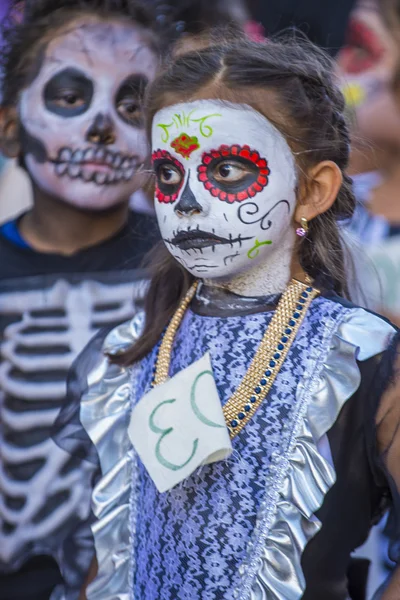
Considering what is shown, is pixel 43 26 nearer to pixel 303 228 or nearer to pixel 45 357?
pixel 45 357

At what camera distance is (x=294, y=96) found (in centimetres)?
129

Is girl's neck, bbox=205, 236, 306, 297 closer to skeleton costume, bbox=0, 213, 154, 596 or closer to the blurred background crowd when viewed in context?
the blurred background crowd

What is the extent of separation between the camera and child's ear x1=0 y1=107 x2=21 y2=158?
194 centimetres

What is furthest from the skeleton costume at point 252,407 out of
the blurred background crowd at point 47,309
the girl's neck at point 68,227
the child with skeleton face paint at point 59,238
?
the girl's neck at point 68,227

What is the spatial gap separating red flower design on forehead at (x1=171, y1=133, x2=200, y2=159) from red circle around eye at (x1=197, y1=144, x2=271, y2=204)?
0.02m

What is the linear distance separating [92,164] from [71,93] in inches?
6.6

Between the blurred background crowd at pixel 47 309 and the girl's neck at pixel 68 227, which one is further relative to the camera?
the girl's neck at pixel 68 227

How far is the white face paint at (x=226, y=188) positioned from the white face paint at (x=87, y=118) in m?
0.57

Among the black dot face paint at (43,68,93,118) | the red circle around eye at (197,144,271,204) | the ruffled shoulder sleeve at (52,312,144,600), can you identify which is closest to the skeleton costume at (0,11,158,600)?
the black dot face paint at (43,68,93,118)

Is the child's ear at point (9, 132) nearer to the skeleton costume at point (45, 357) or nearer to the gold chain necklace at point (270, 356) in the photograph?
the skeleton costume at point (45, 357)

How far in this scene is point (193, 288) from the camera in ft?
4.72

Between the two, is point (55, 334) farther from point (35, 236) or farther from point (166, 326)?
point (166, 326)

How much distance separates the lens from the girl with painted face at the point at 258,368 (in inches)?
47.6

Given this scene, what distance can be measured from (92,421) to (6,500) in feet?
1.71
